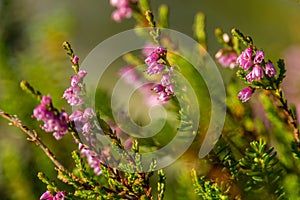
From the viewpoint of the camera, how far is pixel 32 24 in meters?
1.52

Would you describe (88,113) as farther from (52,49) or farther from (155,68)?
(52,49)

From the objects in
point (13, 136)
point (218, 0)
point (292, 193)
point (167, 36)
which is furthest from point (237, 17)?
point (292, 193)

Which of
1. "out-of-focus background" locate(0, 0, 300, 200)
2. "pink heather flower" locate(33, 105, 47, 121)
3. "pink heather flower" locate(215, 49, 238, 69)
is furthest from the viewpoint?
"out-of-focus background" locate(0, 0, 300, 200)

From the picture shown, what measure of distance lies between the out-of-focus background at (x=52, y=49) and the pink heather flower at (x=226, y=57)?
17 cm

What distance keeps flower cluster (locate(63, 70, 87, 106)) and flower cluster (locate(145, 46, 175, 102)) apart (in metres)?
0.08

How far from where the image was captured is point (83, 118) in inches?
26.9

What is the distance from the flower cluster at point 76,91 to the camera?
68 centimetres

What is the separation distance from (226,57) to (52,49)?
0.62 m

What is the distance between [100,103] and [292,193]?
299 mm

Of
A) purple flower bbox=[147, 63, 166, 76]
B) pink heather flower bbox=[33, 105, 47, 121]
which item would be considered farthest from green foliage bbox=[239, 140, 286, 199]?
pink heather flower bbox=[33, 105, 47, 121]

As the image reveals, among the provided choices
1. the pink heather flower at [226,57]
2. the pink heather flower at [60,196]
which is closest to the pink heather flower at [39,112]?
the pink heather flower at [60,196]

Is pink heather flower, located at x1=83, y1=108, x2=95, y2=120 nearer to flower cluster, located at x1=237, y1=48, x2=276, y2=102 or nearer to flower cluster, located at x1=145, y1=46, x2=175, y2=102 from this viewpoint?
flower cluster, located at x1=145, y1=46, x2=175, y2=102

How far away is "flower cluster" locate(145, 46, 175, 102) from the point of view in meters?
0.70

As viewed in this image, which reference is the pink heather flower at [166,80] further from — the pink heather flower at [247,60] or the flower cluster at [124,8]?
the flower cluster at [124,8]
